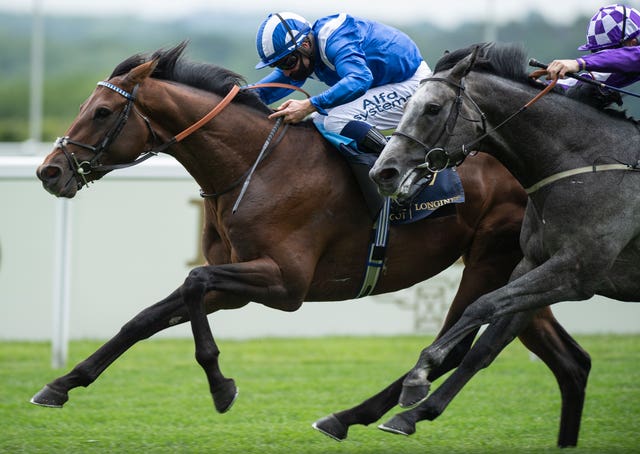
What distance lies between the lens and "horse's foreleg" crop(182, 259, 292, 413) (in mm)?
5098

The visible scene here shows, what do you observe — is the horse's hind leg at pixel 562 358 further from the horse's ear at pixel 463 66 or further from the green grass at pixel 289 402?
the horse's ear at pixel 463 66

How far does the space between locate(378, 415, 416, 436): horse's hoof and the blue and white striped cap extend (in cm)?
196

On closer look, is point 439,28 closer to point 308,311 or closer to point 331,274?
point 308,311

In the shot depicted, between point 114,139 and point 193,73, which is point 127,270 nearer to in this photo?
point 193,73

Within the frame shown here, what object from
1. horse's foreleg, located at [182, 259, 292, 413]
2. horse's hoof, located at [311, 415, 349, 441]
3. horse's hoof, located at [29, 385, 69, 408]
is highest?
horse's foreleg, located at [182, 259, 292, 413]

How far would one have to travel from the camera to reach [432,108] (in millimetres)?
4887

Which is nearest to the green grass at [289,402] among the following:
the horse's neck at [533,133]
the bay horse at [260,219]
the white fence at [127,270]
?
the white fence at [127,270]

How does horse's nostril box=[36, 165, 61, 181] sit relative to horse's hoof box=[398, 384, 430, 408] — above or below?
above

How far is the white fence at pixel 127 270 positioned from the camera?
9.14m

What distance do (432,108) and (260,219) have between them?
1.05 m

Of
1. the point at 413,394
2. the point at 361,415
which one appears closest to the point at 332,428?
the point at 361,415

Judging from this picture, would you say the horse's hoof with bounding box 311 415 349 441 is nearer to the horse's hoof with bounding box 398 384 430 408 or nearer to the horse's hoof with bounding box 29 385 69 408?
the horse's hoof with bounding box 398 384 430 408

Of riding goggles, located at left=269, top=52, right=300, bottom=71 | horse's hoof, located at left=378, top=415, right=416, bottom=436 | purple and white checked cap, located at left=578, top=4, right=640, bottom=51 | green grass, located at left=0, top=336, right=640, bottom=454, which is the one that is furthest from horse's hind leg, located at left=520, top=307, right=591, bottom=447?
riding goggles, located at left=269, top=52, right=300, bottom=71

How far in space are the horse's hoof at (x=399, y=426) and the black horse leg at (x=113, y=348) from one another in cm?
114
